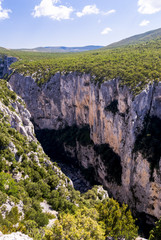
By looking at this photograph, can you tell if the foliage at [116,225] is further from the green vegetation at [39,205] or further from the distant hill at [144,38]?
the distant hill at [144,38]

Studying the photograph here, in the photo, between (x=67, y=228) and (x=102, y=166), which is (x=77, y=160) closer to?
(x=102, y=166)

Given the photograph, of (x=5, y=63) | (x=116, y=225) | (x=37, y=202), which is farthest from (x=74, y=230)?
(x=5, y=63)

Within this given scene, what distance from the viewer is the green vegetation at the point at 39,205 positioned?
1070 cm

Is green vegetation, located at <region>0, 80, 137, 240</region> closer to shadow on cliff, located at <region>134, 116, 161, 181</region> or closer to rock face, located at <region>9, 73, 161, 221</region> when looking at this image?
rock face, located at <region>9, 73, 161, 221</region>

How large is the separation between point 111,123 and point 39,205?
23796 mm

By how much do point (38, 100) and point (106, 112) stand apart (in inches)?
1025

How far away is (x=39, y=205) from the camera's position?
49.2 feet

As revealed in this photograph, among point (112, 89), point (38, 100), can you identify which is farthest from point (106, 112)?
point (38, 100)

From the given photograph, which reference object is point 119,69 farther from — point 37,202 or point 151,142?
point 37,202

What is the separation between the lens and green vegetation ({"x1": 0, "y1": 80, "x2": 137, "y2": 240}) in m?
10.7

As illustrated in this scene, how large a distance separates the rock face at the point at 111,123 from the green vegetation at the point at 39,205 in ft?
26.6

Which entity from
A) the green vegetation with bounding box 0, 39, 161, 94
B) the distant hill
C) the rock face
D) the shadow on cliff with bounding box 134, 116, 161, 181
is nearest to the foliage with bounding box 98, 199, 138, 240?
the rock face

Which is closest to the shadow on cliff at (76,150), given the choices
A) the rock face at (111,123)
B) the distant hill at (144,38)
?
the rock face at (111,123)

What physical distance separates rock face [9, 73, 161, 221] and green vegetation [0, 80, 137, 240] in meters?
8.10
